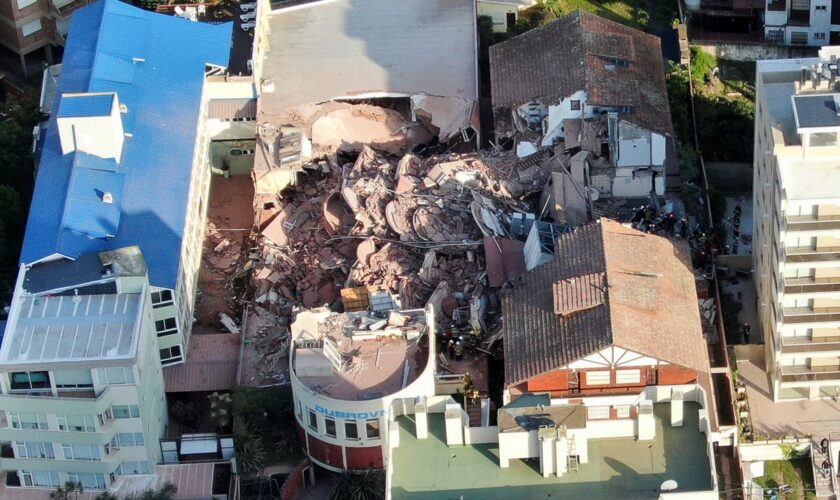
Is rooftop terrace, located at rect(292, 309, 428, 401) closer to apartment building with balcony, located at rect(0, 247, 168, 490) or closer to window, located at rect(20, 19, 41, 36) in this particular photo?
apartment building with balcony, located at rect(0, 247, 168, 490)

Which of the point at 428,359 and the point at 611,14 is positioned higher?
the point at 611,14

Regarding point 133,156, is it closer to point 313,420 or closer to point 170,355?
point 170,355

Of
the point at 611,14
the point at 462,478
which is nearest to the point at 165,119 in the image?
the point at 611,14

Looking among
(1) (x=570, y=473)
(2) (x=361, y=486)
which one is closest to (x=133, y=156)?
(2) (x=361, y=486)

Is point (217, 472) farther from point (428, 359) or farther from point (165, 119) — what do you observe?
point (165, 119)

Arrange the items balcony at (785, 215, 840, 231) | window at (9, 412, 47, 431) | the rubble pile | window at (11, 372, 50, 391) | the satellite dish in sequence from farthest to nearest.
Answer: the rubble pile
window at (9, 412, 47, 431)
window at (11, 372, 50, 391)
balcony at (785, 215, 840, 231)
the satellite dish

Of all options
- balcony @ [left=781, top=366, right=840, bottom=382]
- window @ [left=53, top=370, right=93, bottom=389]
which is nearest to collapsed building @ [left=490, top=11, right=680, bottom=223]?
balcony @ [left=781, top=366, right=840, bottom=382]
